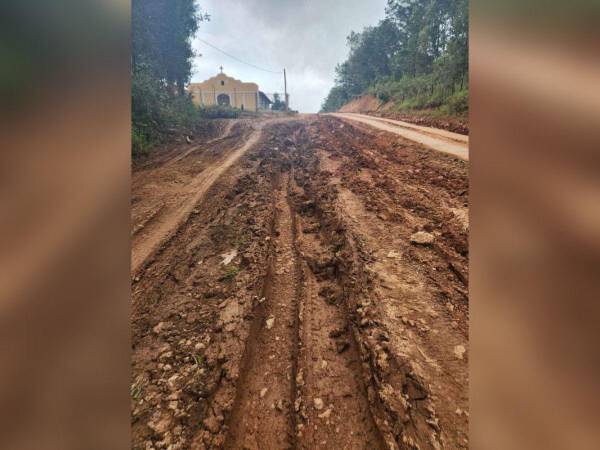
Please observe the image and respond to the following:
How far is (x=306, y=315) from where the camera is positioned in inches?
99.6

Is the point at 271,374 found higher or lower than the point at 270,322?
lower

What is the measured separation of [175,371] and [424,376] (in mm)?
1812

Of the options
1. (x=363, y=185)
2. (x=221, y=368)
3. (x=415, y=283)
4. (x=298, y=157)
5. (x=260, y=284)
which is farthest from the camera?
(x=298, y=157)

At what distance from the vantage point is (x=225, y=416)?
1717mm

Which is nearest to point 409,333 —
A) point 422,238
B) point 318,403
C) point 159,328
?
point 318,403

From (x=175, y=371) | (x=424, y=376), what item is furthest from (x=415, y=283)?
(x=175, y=371)

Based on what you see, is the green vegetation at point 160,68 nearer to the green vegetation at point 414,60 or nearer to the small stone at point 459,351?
the small stone at point 459,351

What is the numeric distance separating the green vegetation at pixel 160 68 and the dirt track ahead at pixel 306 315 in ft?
17.3

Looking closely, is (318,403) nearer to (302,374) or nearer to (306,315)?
(302,374)

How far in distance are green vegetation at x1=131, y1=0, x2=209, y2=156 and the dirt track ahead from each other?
5.28 m

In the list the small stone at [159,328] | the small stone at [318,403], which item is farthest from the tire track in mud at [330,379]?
the small stone at [159,328]

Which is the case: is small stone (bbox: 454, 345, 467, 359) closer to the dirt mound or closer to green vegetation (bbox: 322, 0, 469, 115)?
green vegetation (bbox: 322, 0, 469, 115)

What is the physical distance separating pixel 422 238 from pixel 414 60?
75.7 ft
